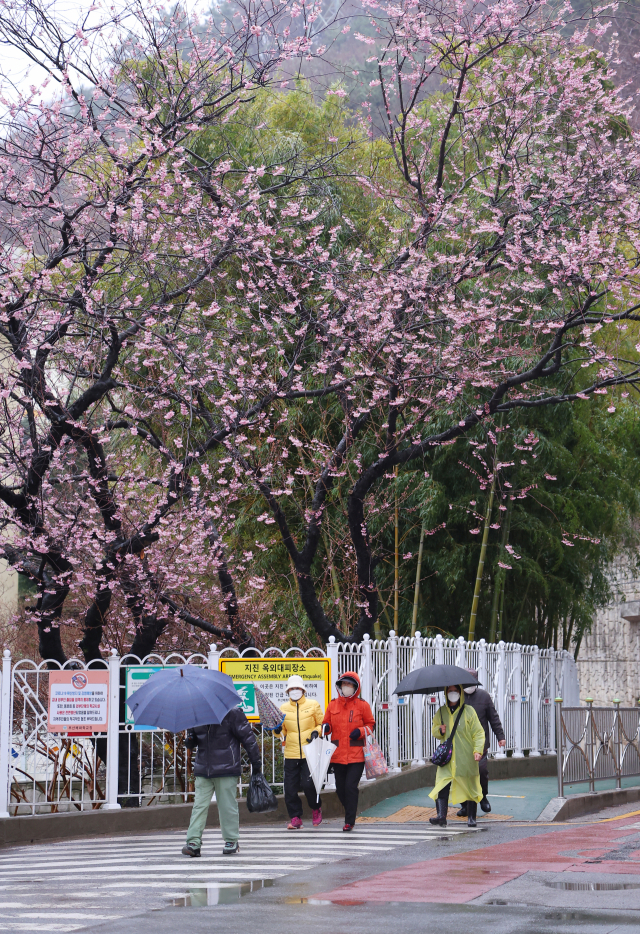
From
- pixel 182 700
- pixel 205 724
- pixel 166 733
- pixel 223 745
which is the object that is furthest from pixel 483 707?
pixel 182 700

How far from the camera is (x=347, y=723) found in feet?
36.0

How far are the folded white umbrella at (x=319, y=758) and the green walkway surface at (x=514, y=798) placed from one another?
106 cm

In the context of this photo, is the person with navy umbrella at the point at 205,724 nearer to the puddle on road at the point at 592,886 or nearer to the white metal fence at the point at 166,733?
the white metal fence at the point at 166,733

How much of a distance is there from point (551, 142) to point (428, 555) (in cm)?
A: 642

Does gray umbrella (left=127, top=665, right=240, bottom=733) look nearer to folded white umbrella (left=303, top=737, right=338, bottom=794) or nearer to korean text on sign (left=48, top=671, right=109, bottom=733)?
folded white umbrella (left=303, top=737, right=338, bottom=794)

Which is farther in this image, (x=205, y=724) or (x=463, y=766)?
(x=463, y=766)

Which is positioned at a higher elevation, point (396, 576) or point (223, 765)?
point (396, 576)

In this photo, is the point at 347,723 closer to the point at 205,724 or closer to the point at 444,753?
the point at 444,753

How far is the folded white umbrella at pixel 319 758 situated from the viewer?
11.0 meters

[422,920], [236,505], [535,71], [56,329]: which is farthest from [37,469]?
[535,71]

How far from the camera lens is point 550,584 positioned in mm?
18016

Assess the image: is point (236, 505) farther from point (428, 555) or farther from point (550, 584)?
point (550, 584)

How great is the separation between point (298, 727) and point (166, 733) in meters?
2.63

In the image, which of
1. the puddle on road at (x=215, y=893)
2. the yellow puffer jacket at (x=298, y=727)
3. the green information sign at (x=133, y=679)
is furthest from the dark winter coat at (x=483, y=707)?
the puddle on road at (x=215, y=893)
